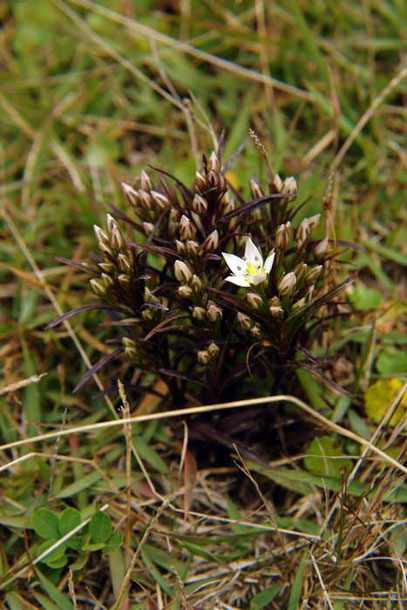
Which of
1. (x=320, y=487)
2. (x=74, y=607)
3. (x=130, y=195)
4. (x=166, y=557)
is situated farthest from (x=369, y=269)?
(x=74, y=607)

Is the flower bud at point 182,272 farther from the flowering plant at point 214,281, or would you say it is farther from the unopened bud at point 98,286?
the unopened bud at point 98,286

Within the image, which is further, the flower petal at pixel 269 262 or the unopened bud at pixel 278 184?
the unopened bud at pixel 278 184

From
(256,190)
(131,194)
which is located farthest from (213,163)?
(131,194)

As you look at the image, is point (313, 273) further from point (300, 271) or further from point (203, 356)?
point (203, 356)

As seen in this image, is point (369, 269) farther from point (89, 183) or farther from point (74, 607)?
point (74, 607)

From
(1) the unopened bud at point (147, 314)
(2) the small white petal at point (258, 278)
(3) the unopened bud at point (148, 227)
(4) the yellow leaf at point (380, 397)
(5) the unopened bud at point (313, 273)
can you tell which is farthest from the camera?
(4) the yellow leaf at point (380, 397)

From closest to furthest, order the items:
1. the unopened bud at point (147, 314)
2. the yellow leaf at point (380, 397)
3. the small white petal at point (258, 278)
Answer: the small white petal at point (258, 278) → the unopened bud at point (147, 314) → the yellow leaf at point (380, 397)

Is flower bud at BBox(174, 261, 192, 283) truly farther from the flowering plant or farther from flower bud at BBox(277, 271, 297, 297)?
flower bud at BBox(277, 271, 297, 297)

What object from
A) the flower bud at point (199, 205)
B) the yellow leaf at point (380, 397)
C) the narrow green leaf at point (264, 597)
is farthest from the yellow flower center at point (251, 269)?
the narrow green leaf at point (264, 597)
